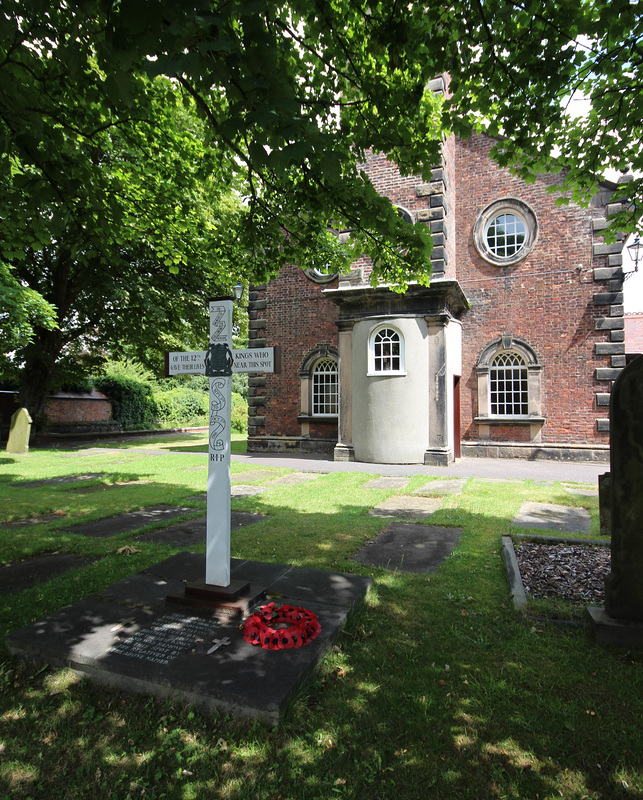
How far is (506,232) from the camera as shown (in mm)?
16312

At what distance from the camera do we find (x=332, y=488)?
1062 centimetres

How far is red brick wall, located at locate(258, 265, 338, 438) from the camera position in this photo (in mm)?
17922

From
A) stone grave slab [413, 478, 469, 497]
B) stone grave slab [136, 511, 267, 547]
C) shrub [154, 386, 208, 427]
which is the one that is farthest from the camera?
shrub [154, 386, 208, 427]

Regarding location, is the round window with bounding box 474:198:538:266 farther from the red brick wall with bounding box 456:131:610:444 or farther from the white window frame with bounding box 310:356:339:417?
the white window frame with bounding box 310:356:339:417

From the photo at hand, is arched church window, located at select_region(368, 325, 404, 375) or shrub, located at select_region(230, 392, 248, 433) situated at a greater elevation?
arched church window, located at select_region(368, 325, 404, 375)

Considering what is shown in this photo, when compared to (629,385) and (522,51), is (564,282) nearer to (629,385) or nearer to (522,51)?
(522,51)

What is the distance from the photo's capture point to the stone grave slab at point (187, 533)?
646 cm

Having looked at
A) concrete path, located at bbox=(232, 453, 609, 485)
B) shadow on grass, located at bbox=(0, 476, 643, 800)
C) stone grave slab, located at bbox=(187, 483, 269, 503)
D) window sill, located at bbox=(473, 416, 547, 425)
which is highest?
window sill, located at bbox=(473, 416, 547, 425)

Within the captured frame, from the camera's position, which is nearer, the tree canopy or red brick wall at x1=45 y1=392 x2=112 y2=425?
the tree canopy

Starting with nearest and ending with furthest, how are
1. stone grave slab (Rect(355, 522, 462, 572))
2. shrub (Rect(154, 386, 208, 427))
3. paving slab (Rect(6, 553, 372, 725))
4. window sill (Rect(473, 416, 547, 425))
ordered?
paving slab (Rect(6, 553, 372, 725)), stone grave slab (Rect(355, 522, 462, 572)), window sill (Rect(473, 416, 547, 425)), shrub (Rect(154, 386, 208, 427))

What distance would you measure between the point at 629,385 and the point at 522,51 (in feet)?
11.2

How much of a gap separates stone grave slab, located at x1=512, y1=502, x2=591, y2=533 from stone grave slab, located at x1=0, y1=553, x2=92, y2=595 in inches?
237

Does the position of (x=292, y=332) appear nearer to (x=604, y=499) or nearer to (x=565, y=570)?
(x=565, y=570)

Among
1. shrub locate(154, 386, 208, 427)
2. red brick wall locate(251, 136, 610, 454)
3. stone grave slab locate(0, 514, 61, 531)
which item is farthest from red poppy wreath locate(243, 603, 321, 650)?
shrub locate(154, 386, 208, 427)
